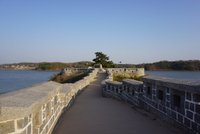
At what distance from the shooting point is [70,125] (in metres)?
8.47

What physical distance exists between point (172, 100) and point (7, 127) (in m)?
5.68

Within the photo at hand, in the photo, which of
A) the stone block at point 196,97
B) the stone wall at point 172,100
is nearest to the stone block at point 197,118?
the stone wall at point 172,100

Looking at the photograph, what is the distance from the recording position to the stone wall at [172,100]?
6.96m

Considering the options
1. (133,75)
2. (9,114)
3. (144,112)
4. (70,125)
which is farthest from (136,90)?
(133,75)

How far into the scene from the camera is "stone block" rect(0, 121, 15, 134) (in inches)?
139

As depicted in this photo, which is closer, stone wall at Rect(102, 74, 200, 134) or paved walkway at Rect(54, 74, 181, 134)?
stone wall at Rect(102, 74, 200, 134)

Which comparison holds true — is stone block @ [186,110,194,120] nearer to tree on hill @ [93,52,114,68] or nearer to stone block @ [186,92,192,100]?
stone block @ [186,92,192,100]

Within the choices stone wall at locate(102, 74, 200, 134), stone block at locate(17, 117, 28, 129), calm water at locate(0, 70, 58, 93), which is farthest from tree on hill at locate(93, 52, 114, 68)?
stone block at locate(17, 117, 28, 129)

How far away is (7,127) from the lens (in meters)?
3.58

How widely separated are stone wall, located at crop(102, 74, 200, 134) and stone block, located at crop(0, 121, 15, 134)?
14.2 feet

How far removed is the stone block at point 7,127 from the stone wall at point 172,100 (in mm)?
4342

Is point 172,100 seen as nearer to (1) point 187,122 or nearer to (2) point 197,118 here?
(1) point 187,122

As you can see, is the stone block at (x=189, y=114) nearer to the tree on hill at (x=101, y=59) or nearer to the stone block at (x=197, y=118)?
the stone block at (x=197, y=118)

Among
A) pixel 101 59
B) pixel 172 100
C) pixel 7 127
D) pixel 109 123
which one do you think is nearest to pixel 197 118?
pixel 172 100
